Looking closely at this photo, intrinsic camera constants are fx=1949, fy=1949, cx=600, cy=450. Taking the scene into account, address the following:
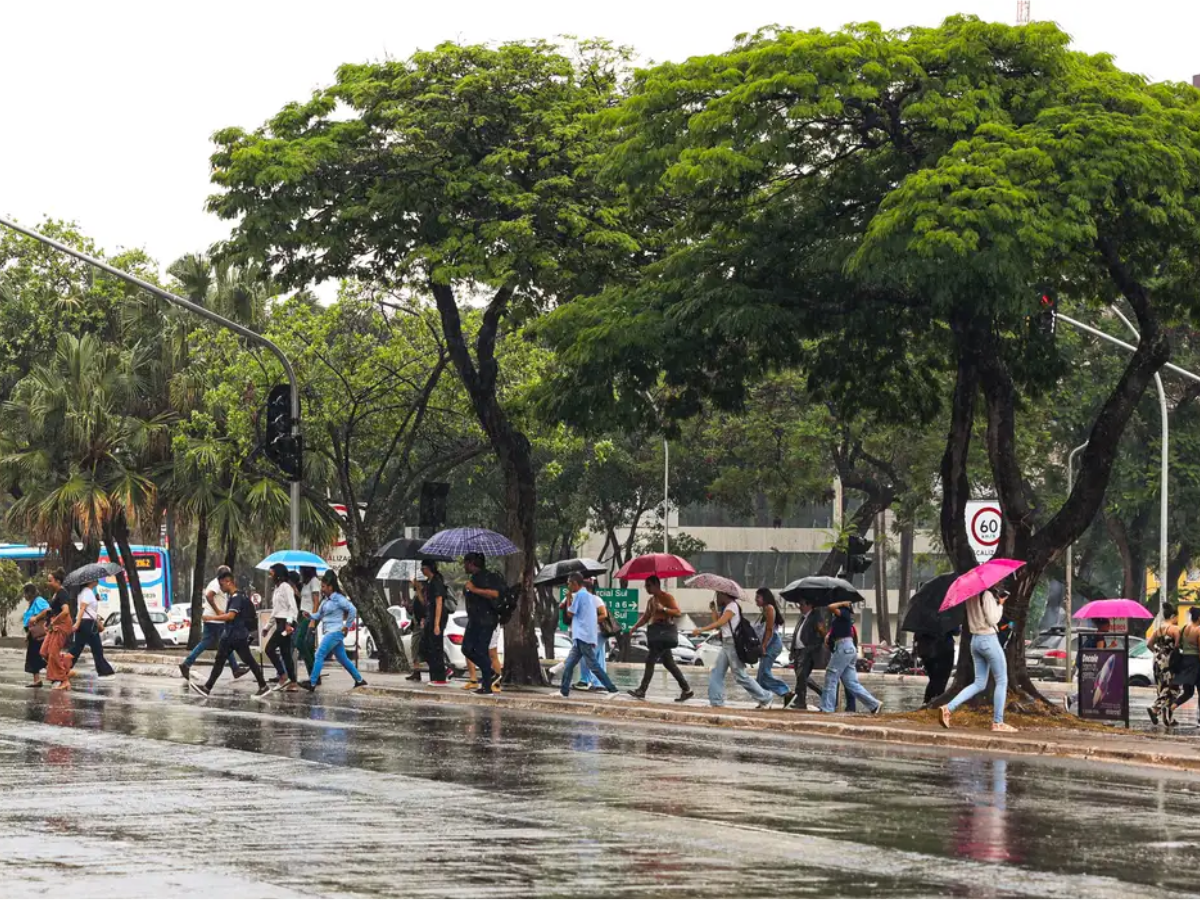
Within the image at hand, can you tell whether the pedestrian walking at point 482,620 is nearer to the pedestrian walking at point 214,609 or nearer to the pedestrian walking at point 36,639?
the pedestrian walking at point 214,609

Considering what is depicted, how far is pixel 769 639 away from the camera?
25469mm

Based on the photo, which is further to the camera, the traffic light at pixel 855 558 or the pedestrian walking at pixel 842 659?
the traffic light at pixel 855 558

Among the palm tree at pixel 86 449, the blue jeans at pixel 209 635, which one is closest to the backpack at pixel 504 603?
the blue jeans at pixel 209 635

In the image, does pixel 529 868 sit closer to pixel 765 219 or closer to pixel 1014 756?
pixel 1014 756

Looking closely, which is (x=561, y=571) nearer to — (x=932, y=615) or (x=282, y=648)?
(x=282, y=648)

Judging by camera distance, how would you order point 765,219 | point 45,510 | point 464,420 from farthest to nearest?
point 45,510 → point 464,420 → point 765,219

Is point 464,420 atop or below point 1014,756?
atop

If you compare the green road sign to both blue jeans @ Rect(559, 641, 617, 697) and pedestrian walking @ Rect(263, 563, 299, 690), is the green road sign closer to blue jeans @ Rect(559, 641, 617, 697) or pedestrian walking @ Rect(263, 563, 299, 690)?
pedestrian walking @ Rect(263, 563, 299, 690)

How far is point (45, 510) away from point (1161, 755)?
3293cm

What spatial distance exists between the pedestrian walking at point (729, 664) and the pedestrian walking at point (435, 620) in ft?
15.5

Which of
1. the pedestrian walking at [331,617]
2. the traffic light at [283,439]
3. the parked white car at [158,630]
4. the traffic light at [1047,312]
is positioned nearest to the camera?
the traffic light at [1047,312]

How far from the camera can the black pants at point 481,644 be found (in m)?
27.3

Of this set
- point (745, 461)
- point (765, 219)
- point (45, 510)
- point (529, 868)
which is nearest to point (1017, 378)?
point (765, 219)

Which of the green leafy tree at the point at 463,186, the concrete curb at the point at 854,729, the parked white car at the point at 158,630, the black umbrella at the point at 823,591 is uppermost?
the green leafy tree at the point at 463,186
